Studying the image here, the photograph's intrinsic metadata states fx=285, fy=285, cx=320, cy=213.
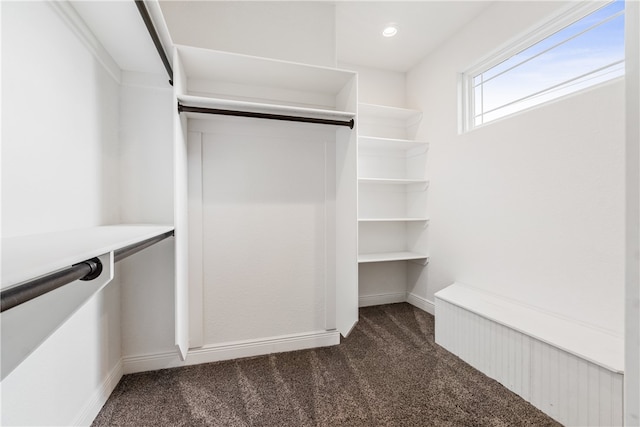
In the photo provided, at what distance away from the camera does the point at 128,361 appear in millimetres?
1844

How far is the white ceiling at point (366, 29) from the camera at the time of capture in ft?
4.14

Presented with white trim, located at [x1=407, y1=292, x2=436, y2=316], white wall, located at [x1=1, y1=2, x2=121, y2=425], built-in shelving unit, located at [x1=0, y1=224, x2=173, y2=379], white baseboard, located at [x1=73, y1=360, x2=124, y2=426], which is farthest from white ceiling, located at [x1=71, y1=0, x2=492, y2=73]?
white trim, located at [x1=407, y1=292, x2=436, y2=316]

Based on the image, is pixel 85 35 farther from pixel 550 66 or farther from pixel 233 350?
pixel 550 66

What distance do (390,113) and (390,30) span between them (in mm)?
767

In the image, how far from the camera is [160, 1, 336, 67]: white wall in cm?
196

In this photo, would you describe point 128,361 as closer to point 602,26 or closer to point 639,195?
point 639,195

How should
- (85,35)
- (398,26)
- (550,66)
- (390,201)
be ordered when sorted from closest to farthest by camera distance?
(85,35) < (550,66) < (398,26) < (390,201)

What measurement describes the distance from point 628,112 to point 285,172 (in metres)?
1.93

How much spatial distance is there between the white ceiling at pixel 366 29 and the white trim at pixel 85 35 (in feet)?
0.08

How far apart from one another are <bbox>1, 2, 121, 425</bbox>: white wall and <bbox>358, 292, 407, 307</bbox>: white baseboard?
7.51 ft

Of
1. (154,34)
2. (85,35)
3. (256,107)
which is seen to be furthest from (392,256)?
(85,35)

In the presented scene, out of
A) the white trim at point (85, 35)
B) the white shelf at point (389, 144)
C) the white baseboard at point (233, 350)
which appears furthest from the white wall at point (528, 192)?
the white trim at point (85, 35)

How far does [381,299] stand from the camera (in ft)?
10.7

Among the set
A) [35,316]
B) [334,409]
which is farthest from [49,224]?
[334,409]
